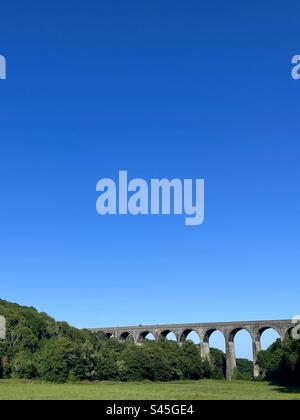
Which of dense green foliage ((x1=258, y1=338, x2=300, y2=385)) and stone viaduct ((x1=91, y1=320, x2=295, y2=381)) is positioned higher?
stone viaduct ((x1=91, y1=320, x2=295, y2=381))

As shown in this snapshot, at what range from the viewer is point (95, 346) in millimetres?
84375

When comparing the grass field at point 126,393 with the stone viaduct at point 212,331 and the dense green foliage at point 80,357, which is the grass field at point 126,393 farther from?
the stone viaduct at point 212,331

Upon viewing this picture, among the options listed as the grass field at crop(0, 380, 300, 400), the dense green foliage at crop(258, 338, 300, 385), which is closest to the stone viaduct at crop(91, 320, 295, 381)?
the dense green foliage at crop(258, 338, 300, 385)

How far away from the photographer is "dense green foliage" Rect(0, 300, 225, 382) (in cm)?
6725

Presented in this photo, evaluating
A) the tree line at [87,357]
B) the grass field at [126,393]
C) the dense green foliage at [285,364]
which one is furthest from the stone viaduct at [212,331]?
the grass field at [126,393]

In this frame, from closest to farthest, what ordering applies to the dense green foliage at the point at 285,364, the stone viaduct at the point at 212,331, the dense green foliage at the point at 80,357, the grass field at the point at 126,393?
the grass field at the point at 126,393 → the dense green foliage at the point at 80,357 → the dense green foliage at the point at 285,364 → the stone viaduct at the point at 212,331

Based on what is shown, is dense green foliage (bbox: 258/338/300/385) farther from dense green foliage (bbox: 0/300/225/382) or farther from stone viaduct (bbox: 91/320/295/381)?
dense green foliage (bbox: 0/300/225/382)

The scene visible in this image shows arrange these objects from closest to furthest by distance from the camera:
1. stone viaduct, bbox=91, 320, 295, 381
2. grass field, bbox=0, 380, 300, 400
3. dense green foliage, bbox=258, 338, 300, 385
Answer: grass field, bbox=0, 380, 300, 400
dense green foliage, bbox=258, 338, 300, 385
stone viaduct, bbox=91, 320, 295, 381

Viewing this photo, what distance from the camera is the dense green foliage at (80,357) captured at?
6725 cm

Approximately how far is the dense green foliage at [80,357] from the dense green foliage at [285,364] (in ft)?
48.0

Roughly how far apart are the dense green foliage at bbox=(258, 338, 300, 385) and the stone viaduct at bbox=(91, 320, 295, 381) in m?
5.08

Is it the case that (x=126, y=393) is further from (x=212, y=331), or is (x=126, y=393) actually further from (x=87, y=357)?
(x=212, y=331)

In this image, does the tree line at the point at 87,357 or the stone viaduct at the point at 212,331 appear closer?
the tree line at the point at 87,357
